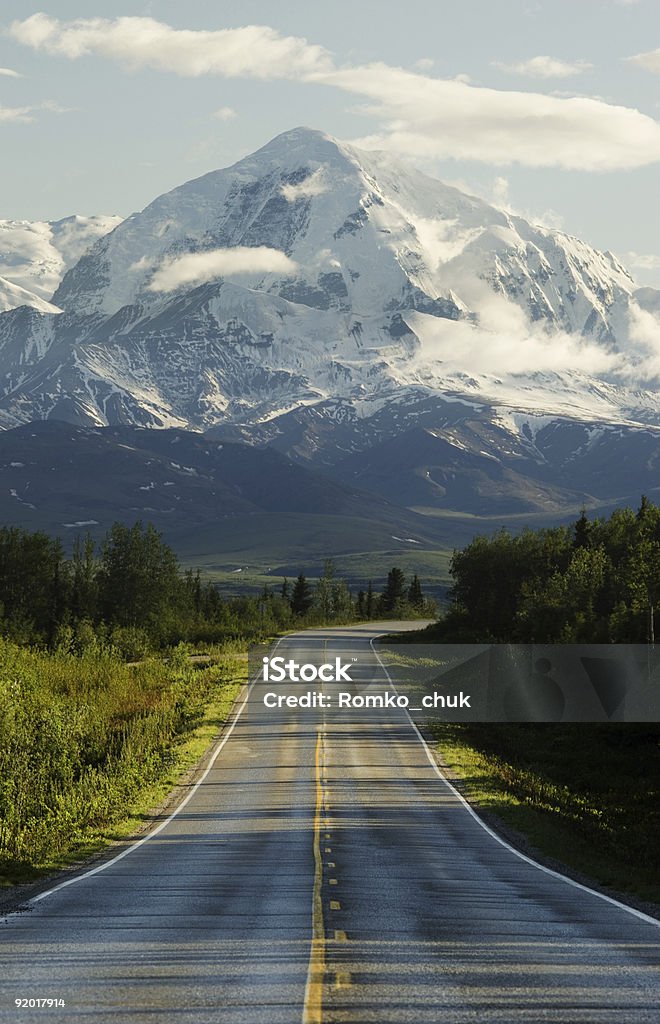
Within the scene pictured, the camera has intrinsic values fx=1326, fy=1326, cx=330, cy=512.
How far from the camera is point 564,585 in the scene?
341 ft

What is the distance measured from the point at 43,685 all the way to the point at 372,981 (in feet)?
216

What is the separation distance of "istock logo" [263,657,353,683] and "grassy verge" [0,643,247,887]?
2443mm

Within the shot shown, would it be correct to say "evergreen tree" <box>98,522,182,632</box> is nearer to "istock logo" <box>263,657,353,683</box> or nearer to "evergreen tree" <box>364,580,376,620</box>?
"istock logo" <box>263,657,353,683</box>

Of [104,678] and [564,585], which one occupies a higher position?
[564,585]

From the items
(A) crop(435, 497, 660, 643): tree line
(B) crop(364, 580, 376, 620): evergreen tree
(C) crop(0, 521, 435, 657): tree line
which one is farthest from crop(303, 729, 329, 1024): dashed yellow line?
(B) crop(364, 580, 376, 620): evergreen tree

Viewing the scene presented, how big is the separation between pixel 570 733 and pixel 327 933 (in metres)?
52.4

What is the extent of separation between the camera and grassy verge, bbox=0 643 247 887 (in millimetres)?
36469

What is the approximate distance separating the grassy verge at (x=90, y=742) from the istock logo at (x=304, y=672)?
2.44m

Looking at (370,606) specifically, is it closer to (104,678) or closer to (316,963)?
(104,678)

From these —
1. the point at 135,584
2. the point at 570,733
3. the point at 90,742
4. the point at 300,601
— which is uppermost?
the point at 135,584

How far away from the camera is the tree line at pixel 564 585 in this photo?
276 ft

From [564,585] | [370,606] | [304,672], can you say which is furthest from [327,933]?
[370,606]

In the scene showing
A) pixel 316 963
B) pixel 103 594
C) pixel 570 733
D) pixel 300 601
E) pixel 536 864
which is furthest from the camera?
pixel 300 601

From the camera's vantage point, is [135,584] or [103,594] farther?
[103,594]
